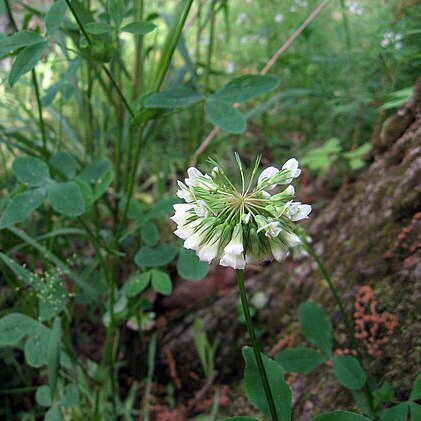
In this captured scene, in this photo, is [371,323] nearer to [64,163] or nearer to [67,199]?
[67,199]

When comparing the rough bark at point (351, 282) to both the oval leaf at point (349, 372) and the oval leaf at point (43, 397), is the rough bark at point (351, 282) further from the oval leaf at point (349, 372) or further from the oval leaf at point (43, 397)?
the oval leaf at point (43, 397)

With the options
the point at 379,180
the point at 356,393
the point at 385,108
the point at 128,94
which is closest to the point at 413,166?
the point at 379,180

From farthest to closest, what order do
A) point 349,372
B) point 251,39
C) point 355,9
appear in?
point 251,39 < point 355,9 < point 349,372

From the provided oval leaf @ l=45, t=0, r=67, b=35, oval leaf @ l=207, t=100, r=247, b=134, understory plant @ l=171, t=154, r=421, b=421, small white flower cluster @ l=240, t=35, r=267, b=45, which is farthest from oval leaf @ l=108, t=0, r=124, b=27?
small white flower cluster @ l=240, t=35, r=267, b=45

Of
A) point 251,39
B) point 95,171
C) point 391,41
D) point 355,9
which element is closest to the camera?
point 95,171

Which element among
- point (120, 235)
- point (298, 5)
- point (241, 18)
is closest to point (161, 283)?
point (120, 235)

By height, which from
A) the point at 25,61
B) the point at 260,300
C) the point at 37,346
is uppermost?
the point at 25,61

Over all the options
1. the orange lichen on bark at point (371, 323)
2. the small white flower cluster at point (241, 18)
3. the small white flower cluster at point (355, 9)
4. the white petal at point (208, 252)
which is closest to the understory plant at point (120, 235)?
the white petal at point (208, 252)
